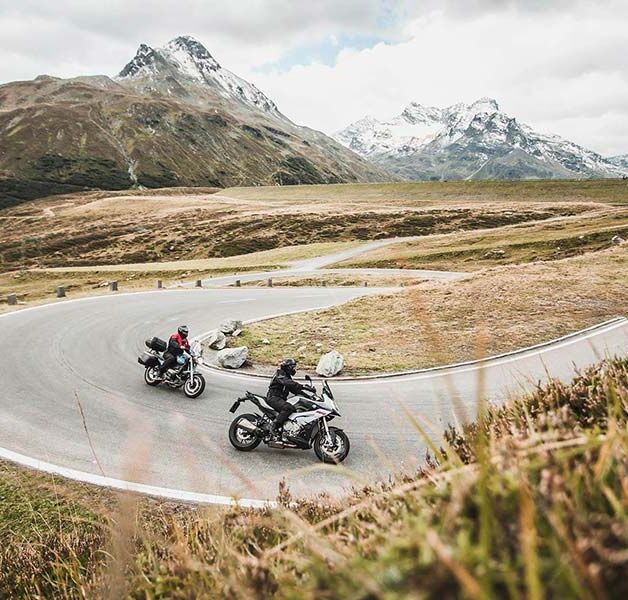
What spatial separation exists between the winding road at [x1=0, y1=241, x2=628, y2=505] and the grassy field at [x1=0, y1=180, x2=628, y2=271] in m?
51.1

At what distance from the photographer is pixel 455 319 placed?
19.2 metres

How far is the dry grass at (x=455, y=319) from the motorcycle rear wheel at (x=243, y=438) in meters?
5.44

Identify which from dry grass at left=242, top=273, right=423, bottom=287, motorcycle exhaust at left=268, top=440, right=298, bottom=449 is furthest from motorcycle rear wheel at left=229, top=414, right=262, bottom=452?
dry grass at left=242, top=273, right=423, bottom=287

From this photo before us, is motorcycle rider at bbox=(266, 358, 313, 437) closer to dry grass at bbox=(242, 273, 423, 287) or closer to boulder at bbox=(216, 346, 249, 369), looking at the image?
boulder at bbox=(216, 346, 249, 369)

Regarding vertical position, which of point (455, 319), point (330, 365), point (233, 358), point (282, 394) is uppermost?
point (282, 394)

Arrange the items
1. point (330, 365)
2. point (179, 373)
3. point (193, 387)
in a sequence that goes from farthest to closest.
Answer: point (330, 365) → point (179, 373) → point (193, 387)

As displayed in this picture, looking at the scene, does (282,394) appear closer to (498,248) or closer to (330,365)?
(330,365)

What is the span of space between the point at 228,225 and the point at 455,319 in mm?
66574

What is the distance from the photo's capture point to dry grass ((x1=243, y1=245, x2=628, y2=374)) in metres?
16.3

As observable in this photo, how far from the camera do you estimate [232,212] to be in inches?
3829

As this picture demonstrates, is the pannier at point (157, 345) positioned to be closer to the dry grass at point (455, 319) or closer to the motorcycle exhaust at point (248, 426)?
the dry grass at point (455, 319)

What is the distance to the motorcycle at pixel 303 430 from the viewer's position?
9.38 meters

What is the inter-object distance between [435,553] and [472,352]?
15892mm

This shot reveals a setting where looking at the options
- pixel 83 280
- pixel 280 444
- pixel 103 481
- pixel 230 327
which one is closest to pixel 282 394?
pixel 280 444
